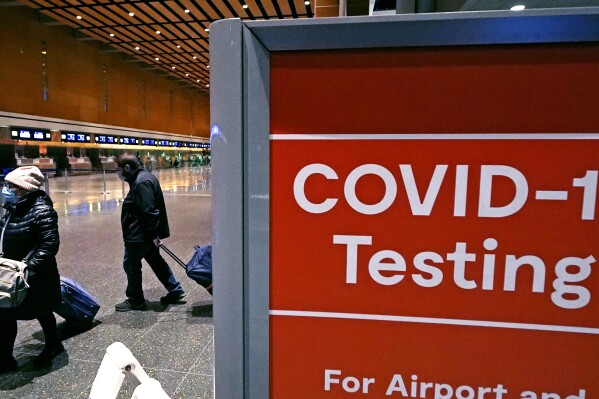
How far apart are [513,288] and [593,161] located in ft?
0.90

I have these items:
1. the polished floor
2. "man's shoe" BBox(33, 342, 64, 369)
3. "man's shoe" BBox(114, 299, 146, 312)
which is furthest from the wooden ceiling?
"man's shoe" BBox(33, 342, 64, 369)

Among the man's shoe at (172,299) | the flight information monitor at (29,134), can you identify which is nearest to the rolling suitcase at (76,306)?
the man's shoe at (172,299)

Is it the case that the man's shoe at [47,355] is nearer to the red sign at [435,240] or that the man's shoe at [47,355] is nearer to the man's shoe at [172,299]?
the man's shoe at [172,299]

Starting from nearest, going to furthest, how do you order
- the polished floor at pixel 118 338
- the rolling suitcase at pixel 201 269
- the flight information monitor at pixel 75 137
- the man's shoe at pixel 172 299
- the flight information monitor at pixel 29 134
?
the polished floor at pixel 118 338, the rolling suitcase at pixel 201 269, the man's shoe at pixel 172 299, the flight information monitor at pixel 29 134, the flight information monitor at pixel 75 137

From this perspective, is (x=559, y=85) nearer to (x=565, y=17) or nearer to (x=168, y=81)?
(x=565, y=17)

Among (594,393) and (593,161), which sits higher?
(593,161)

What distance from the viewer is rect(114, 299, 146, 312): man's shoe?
4281 mm

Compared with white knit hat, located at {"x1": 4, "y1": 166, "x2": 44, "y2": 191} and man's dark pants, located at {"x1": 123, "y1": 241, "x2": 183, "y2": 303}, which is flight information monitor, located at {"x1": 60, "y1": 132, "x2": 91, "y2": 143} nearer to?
man's dark pants, located at {"x1": 123, "y1": 241, "x2": 183, "y2": 303}

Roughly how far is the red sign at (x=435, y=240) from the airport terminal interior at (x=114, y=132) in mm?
155

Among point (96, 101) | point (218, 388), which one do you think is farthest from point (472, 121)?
point (96, 101)

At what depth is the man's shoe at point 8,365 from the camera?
3189mm

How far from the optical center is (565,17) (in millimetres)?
684

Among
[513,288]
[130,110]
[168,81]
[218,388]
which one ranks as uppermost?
[168,81]

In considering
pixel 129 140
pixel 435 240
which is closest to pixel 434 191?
pixel 435 240
